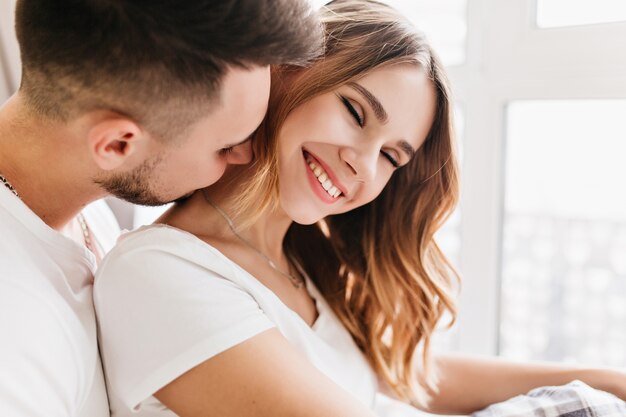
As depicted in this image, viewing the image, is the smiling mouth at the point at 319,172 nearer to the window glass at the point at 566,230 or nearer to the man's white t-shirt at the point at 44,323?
the man's white t-shirt at the point at 44,323

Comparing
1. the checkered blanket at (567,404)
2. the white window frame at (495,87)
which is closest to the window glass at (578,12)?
the white window frame at (495,87)

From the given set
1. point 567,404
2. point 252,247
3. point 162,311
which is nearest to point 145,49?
point 162,311

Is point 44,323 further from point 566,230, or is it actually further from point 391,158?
point 566,230

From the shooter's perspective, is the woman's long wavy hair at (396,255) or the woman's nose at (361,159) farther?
the woman's long wavy hair at (396,255)

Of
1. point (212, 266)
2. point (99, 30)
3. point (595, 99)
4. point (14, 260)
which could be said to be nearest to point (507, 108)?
point (595, 99)

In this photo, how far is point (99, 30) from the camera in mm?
805

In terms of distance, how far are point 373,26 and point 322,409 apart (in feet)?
2.17

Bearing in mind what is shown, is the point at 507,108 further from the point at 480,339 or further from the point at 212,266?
the point at 212,266

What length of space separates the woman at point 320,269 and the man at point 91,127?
77 mm

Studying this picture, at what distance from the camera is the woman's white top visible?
86 cm

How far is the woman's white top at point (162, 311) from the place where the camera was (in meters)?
0.86

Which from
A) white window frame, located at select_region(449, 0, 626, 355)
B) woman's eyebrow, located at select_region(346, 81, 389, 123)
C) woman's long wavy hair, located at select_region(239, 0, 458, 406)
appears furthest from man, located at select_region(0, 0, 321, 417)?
white window frame, located at select_region(449, 0, 626, 355)

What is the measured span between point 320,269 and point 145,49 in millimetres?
743

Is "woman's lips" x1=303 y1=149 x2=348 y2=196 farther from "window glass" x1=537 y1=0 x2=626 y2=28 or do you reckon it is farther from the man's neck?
"window glass" x1=537 y1=0 x2=626 y2=28
